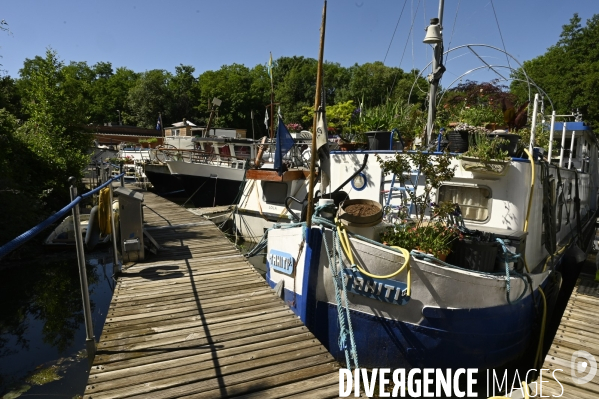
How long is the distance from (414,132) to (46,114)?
13.4 m

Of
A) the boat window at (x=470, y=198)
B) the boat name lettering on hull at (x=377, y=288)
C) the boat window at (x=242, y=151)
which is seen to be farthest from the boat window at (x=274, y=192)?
the boat window at (x=242, y=151)

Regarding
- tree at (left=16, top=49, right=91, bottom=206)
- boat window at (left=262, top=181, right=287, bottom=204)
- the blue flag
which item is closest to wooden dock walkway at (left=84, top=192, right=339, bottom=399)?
the blue flag

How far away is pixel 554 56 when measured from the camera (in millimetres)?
31641

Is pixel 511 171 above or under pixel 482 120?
under

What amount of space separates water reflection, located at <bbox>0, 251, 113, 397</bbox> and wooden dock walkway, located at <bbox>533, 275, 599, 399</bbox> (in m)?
5.58

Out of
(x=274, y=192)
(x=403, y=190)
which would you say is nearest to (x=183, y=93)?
(x=274, y=192)

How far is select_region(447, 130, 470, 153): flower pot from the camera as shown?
5.81 meters

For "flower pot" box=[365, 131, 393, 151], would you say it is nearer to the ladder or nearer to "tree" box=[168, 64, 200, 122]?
the ladder

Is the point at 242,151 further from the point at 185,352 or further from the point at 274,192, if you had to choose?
the point at 185,352

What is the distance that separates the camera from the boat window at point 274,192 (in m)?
12.0

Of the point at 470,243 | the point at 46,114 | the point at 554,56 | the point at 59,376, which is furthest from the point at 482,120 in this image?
the point at 554,56

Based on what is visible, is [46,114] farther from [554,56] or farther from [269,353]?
[554,56]

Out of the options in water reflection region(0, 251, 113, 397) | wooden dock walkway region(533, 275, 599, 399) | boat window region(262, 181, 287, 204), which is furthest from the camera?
boat window region(262, 181, 287, 204)

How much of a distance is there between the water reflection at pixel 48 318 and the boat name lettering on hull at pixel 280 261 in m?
2.98
